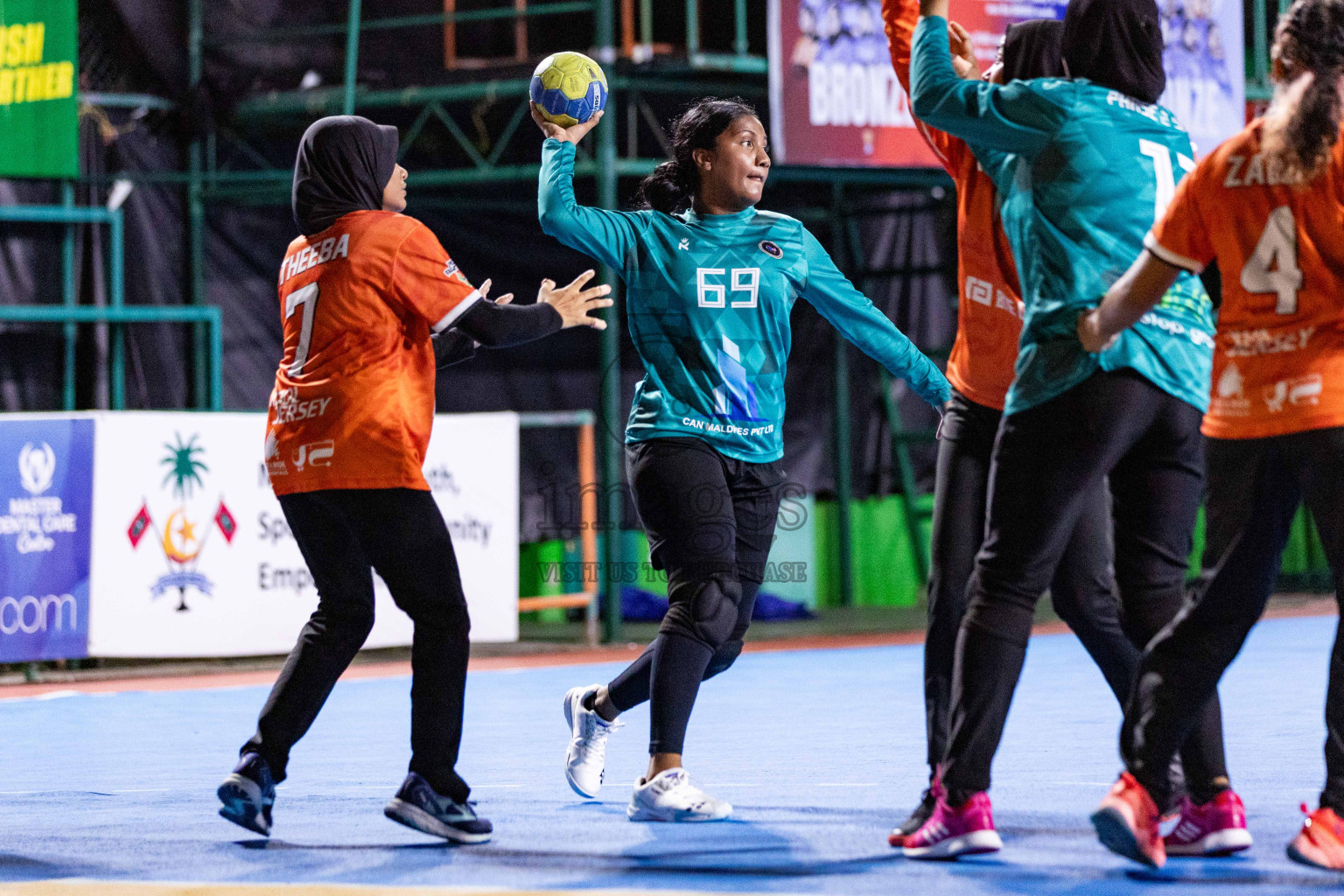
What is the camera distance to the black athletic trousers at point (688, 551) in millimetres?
4801

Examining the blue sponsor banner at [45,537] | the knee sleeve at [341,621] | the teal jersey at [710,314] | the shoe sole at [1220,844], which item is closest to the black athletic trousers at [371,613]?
the knee sleeve at [341,621]

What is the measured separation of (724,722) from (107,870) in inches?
144

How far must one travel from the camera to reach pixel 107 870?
416 centimetres

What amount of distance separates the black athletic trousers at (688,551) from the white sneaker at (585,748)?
0.44 meters

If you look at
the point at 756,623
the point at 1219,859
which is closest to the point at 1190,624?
the point at 1219,859

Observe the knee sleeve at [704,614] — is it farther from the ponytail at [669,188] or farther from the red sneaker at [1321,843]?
the red sneaker at [1321,843]

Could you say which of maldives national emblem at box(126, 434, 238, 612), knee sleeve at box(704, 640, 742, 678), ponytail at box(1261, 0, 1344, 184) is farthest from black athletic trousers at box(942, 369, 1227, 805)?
maldives national emblem at box(126, 434, 238, 612)

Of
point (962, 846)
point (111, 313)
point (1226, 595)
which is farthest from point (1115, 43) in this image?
point (111, 313)

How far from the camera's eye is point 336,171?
470cm

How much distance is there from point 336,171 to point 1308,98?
2555 mm

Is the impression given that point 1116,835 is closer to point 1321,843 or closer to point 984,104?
→ point 1321,843

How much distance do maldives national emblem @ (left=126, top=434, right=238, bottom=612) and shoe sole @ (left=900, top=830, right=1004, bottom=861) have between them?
23.5ft

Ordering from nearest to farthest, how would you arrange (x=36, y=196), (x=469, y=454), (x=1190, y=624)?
(x=1190, y=624)
(x=469, y=454)
(x=36, y=196)

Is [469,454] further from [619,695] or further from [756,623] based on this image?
[619,695]
